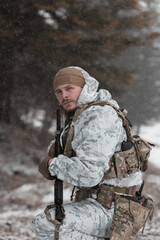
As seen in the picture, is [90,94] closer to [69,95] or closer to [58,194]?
[69,95]

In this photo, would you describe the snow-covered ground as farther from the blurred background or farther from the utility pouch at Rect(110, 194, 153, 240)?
the utility pouch at Rect(110, 194, 153, 240)

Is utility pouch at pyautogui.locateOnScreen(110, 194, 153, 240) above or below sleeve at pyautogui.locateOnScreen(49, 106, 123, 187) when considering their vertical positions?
below

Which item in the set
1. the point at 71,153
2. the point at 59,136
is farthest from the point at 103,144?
the point at 59,136

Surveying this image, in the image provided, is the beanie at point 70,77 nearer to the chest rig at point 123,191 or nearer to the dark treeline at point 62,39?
the chest rig at point 123,191

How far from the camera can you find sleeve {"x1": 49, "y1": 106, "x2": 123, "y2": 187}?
239 centimetres

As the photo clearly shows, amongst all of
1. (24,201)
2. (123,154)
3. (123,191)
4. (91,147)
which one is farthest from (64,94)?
(24,201)

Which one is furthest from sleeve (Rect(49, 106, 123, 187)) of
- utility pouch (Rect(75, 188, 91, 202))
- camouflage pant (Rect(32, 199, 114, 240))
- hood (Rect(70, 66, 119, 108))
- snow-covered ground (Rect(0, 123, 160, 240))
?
snow-covered ground (Rect(0, 123, 160, 240))

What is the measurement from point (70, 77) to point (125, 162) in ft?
3.51

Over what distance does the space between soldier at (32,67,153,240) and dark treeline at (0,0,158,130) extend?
770cm

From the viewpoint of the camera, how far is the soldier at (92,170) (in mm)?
2426

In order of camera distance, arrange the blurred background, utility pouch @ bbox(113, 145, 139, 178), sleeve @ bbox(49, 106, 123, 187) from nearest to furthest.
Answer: sleeve @ bbox(49, 106, 123, 187) < utility pouch @ bbox(113, 145, 139, 178) < the blurred background

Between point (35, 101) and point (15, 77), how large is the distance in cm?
145

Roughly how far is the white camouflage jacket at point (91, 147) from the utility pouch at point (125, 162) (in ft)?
0.42

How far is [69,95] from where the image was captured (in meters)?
2.85
